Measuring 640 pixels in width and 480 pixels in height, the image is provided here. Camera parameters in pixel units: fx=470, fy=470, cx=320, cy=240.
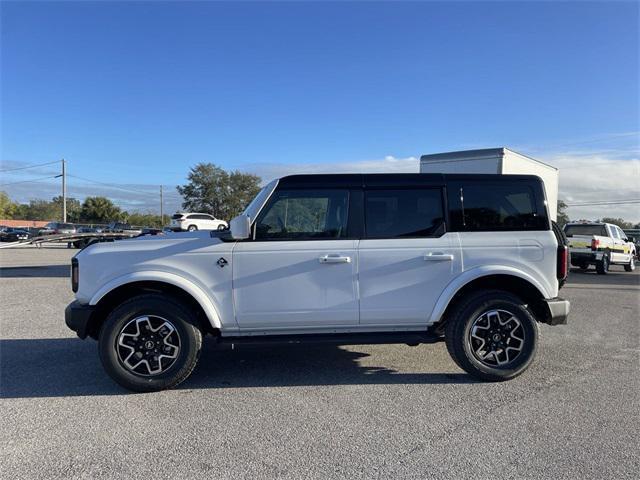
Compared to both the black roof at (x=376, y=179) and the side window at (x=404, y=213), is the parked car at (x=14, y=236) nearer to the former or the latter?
the black roof at (x=376, y=179)

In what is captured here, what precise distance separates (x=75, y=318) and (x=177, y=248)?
111 centimetres

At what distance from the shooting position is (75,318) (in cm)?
431

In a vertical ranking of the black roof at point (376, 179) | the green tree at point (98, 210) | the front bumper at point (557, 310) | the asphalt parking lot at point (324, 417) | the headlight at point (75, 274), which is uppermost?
the green tree at point (98, 210)

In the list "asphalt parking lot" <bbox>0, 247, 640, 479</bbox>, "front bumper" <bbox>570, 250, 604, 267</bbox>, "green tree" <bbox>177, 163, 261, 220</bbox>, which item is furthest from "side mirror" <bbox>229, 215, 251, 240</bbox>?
"green tree" <bbox>177, 163, 261, 220</bbox>

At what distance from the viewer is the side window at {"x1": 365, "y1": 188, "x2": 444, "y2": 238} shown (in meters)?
4.65

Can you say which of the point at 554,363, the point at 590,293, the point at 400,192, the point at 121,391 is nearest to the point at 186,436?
the point at 121,391

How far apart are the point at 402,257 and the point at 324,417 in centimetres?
167

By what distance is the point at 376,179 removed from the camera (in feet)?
15.5

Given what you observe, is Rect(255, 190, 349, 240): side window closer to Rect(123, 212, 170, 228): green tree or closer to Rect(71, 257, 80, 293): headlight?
Rect(71, 257, 80, 293): headlight

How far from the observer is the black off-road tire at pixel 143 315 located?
168 inches

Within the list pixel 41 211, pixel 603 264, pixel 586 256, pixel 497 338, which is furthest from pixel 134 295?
pixel 41 211

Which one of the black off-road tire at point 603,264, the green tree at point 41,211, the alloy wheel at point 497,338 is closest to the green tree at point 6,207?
the green tree at point 41,211

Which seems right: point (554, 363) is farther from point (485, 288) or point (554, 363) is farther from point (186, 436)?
point (186, 436)

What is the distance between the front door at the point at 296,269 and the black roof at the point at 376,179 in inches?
4.9
